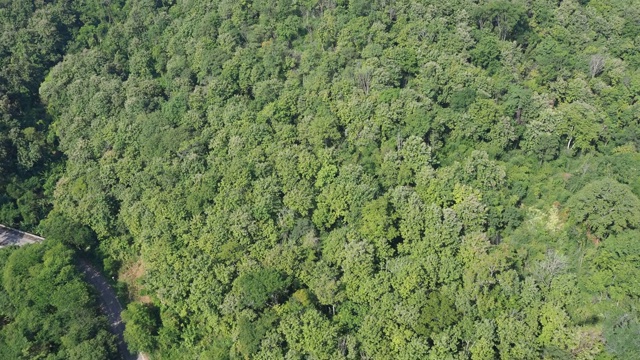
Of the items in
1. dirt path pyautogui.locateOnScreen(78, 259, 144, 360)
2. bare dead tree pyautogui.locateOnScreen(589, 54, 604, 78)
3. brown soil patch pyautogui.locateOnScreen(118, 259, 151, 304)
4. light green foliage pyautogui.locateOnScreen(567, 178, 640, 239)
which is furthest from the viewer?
bare dead tree pyautogui.locateOnScreen(589, 54, 604, 78)

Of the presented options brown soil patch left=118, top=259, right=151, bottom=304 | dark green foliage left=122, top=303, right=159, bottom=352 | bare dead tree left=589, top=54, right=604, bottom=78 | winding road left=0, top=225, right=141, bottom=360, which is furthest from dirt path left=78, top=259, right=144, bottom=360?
bare dead tree left=589, top=54, right=604, bottom=78

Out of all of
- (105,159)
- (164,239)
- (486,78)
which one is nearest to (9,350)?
(164,239)

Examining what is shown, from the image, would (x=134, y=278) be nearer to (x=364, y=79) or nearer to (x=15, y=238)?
(x=15, y=238)

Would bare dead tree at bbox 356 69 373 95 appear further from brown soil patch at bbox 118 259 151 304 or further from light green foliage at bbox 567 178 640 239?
brown soil patch at bbox 118 259 151 304

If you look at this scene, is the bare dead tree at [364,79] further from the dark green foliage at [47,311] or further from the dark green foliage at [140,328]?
the dark green foliage at [47,311]

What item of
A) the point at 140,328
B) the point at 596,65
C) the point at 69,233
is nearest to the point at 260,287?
the point at 140,328

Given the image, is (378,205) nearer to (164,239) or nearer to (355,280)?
(355,280)
